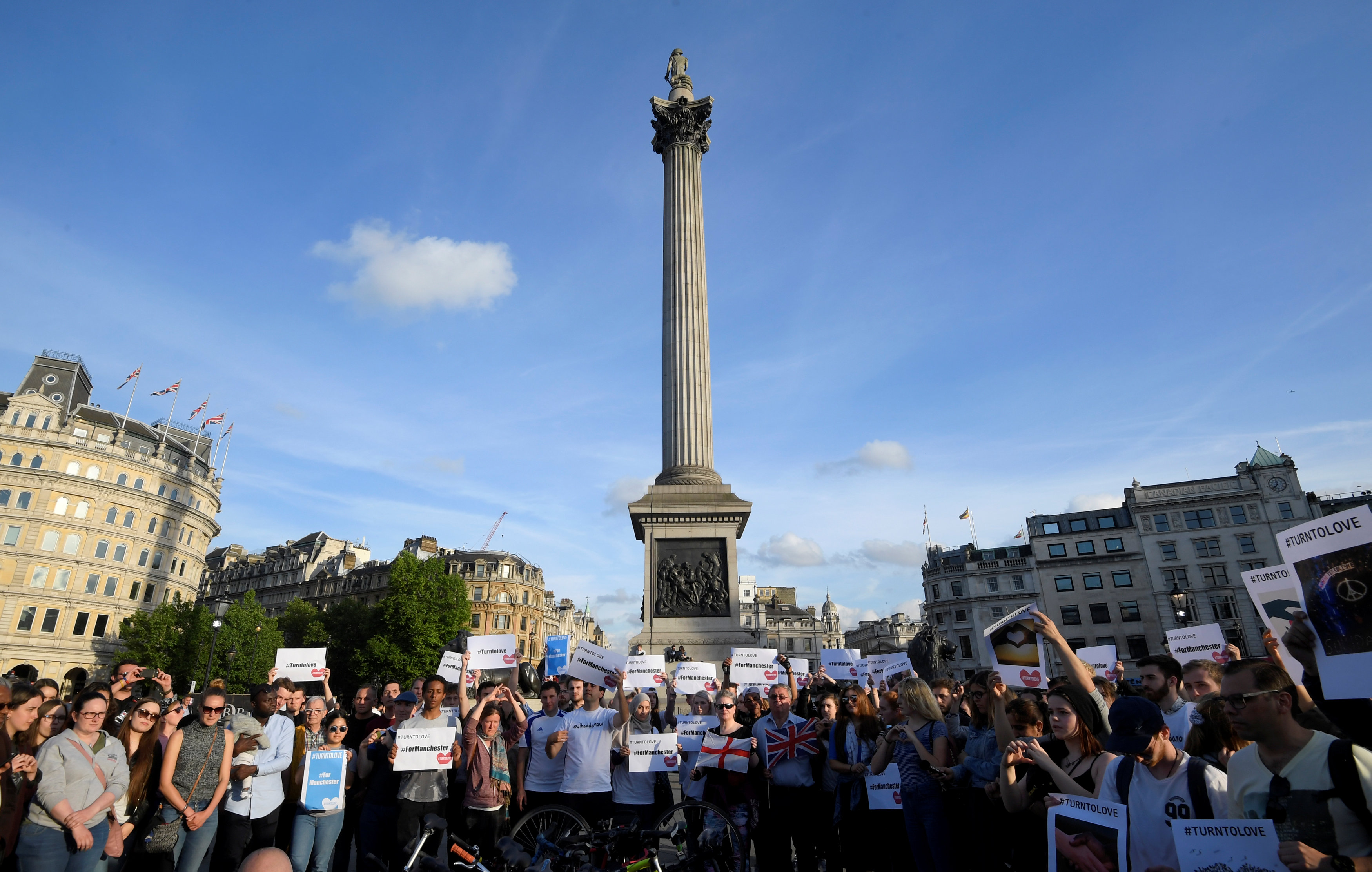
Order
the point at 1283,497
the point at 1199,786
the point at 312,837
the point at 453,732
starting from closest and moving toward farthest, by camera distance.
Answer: the point at 1199,786, the point at 312,837, the point at 453,732, the point at 1283,497

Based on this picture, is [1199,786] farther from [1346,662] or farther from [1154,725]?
[1346,662]

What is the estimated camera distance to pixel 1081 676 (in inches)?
217

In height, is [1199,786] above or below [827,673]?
below

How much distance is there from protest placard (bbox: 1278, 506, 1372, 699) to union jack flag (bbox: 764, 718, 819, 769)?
4.55 metres

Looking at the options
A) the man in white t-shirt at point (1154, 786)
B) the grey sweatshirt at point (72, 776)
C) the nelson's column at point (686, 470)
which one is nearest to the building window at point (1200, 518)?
the nelson's column at point (686, 470)

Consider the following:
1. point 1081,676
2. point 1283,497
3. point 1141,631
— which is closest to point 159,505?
point 1081,676

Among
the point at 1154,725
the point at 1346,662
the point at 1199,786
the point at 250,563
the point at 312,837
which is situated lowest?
the point at 312,837

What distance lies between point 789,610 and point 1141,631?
6261 cm

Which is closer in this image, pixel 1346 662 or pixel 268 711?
pixel 1346 662

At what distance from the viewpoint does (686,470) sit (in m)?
24.5

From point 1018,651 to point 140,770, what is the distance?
8.65 m

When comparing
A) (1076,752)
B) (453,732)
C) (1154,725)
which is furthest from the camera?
(453,732)

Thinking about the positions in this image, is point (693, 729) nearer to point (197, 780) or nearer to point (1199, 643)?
point (197, 780)

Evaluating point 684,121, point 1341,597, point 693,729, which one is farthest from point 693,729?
point 684,121
